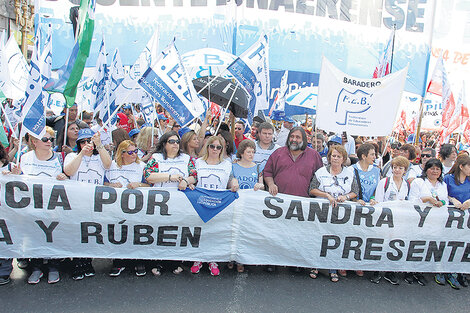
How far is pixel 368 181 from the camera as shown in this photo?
4633 mm

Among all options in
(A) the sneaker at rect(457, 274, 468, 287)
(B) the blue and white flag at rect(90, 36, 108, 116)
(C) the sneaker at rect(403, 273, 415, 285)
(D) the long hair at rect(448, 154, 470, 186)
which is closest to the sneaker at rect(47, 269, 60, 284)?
(B) the blue and white flag at rect(90, 36, 108, 116)

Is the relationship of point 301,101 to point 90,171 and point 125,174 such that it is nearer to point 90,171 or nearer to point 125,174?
point 125,174

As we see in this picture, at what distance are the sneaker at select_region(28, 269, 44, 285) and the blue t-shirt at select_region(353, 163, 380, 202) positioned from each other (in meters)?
3.73

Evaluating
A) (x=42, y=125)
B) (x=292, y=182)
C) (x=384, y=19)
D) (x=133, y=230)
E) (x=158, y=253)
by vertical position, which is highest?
(x=384, y=19)

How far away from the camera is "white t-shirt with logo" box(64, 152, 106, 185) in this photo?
4.12m

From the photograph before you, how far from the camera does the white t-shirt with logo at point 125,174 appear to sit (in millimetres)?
4160

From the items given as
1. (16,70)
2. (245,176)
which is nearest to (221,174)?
(245,176)

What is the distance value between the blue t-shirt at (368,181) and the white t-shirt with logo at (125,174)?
2.68m

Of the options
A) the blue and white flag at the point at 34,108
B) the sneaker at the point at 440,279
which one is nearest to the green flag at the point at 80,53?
the blue and white flag at the point at 34,108

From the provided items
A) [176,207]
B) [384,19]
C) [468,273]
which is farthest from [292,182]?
[384,19]

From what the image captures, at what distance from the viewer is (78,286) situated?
12.3 ft

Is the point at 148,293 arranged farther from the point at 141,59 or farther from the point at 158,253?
the point at 141,59

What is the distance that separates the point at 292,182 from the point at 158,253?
5.68 feet

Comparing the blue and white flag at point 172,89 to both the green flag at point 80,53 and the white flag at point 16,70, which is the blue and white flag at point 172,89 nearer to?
the green flag at point 80,53
